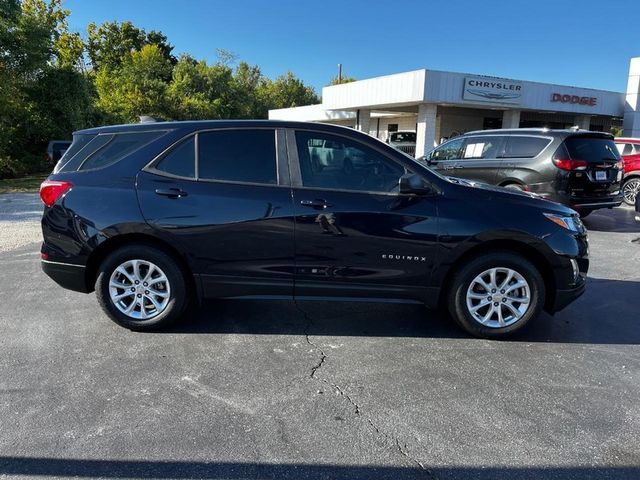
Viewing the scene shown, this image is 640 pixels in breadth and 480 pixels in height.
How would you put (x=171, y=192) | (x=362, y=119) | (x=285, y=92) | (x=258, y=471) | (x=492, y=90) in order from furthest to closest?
(x=285, y=92), (x=362, y=119), (x=492, y=90), (x=171, y=192), (x=258, y=471)

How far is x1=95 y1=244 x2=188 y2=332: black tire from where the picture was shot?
4141mm

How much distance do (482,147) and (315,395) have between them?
7872 mm

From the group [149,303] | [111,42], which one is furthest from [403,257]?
[111,42]

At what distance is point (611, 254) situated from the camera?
752 centimetres

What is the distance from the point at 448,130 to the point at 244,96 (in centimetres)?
2346

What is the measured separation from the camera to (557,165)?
27.9 ft

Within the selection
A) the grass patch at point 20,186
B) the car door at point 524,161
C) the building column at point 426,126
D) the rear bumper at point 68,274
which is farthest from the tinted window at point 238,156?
the building column at point 426,126

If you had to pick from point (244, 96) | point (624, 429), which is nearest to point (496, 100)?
point (624, 429)

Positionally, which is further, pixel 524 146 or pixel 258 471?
pixel 524 146

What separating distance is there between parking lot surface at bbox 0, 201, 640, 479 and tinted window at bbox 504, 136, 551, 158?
4550 millimetres

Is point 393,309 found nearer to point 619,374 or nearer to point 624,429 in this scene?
point 619,374

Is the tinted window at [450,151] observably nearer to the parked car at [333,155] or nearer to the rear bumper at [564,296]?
the rear bumper at [564,296]

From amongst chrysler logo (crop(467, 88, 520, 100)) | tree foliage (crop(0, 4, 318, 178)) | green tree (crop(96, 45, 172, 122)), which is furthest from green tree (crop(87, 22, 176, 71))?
chrysler logo (crop(467, 88, 520, 100))

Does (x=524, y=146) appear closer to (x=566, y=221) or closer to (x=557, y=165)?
(x=557, y=165)
